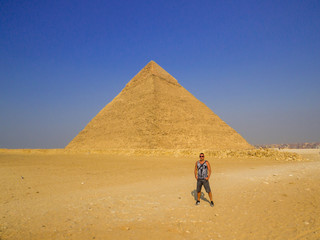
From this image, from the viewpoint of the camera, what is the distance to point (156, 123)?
33.4 m

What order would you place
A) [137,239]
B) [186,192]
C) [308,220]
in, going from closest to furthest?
[137,239] → [308,220] → [186,192]

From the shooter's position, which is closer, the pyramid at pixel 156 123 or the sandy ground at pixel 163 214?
the sandy ground at pixel 163 214

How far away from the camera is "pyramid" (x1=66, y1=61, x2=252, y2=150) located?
31.7 metres

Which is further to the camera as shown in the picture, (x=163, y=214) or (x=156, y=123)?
(x=156, y=123)

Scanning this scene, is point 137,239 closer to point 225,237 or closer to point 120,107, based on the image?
point 225,237

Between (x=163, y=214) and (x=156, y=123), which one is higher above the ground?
(x=156, y=123)

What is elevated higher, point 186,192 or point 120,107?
point 120,107

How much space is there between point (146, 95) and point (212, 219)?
122 ft

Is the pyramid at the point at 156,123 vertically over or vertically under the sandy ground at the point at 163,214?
over

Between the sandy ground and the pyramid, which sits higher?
the pyramid

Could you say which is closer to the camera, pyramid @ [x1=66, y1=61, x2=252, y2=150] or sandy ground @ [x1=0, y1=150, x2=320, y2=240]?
sandy ground @ [x1=0, y1=150, x2=320, y2=240]

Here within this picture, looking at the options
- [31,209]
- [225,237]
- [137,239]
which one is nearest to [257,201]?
[225,237]

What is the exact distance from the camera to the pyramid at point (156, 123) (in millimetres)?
31656

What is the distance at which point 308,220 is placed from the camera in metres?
3.58
